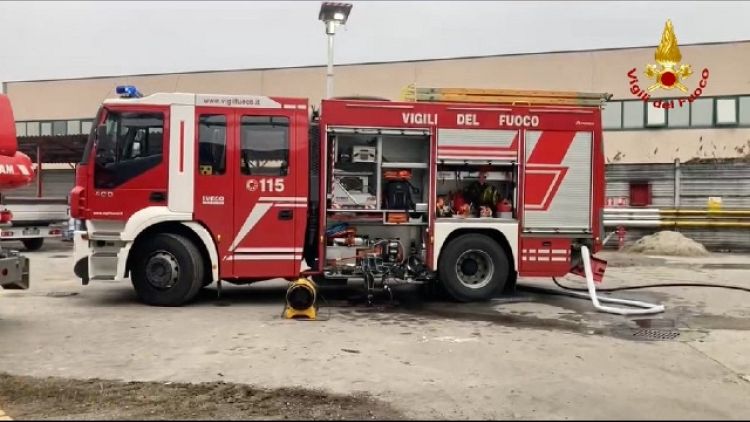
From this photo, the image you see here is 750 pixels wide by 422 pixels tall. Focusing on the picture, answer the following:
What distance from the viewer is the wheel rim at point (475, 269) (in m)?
9.74

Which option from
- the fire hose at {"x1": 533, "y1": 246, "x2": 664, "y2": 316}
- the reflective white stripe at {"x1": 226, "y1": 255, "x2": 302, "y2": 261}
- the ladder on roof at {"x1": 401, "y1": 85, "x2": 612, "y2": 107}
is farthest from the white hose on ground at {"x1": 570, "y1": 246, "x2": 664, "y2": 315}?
the reflective white stripe at {"x1": 226, "y1": 255, "x2": 302, "y2": 261}

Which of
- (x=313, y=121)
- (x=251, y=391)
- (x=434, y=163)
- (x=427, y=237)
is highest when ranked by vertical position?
(x=313, y=121)

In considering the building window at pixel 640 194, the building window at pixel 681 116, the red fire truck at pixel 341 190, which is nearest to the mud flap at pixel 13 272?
the red fire truck at pixel 341 190

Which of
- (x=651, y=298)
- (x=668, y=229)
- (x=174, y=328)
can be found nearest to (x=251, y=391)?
(x=174, y=328)

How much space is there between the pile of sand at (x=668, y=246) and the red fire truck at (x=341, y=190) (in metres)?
10.9

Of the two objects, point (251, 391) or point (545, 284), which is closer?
point (251, 391)

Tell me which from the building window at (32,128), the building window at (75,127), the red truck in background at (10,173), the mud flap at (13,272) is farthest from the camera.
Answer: the building window at (32,128)

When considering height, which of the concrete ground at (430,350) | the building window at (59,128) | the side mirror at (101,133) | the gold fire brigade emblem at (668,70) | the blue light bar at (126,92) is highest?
the gold fire brigade emblem at (668,70)

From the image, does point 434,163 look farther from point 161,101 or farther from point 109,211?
point 109,211

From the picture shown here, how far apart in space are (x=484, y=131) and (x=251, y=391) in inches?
229

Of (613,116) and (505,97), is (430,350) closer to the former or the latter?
(505,97)

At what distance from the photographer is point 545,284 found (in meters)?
12.3

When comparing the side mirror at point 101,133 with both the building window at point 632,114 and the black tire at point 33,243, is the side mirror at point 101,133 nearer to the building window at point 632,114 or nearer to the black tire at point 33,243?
the black tire at point 33,243

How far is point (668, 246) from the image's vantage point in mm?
19562
